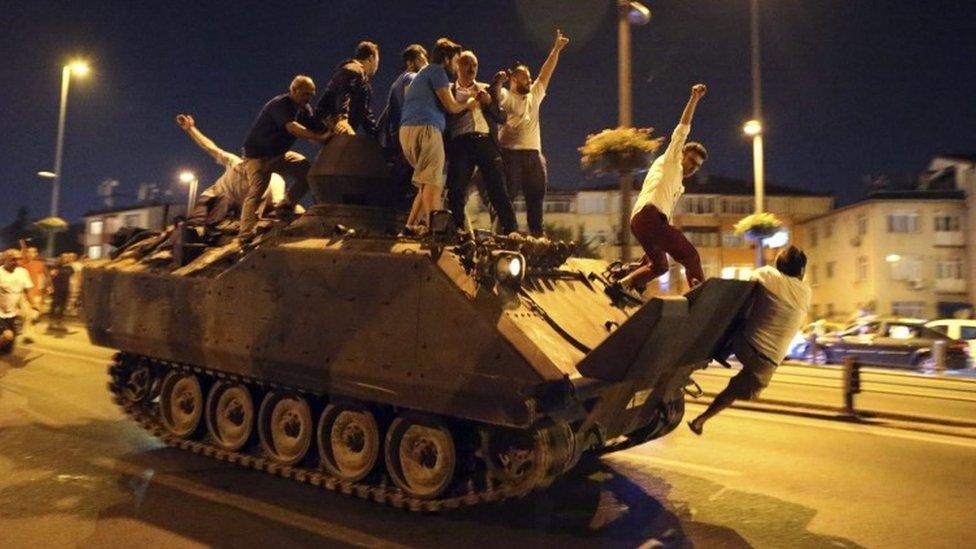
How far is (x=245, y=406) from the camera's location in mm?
7000

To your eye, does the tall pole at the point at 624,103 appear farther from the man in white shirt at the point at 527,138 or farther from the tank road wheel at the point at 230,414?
the tank road wheel at the point at 230,414

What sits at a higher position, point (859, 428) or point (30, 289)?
point (30, 289)

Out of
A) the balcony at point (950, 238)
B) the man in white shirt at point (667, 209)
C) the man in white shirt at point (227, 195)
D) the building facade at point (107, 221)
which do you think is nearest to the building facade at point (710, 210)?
the balcony at point (950, 238)

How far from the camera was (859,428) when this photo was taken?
9969mm

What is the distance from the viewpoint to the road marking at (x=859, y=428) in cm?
927

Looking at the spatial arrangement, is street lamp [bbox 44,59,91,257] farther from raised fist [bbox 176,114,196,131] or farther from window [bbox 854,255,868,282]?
window [bbox 854,255,868,282]

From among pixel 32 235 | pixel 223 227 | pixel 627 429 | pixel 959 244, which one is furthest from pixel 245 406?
pixel 959 244

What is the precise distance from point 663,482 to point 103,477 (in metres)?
4.64

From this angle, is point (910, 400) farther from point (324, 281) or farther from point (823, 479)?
point (324, 281)

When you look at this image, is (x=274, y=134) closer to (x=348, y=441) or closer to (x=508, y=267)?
(x=348, y=441)

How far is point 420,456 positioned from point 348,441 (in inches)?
29.3

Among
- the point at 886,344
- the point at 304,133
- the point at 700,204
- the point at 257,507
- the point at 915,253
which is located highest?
the point at 700,204

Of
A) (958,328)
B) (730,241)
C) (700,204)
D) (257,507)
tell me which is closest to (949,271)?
(730,241)

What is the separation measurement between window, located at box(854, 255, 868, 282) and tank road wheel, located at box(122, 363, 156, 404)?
41371 mm
